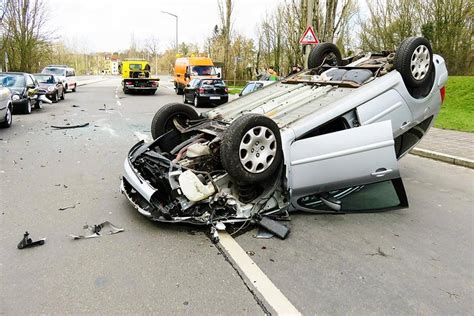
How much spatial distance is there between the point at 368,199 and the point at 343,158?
1016 mm

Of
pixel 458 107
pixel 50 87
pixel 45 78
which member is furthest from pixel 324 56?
pixel 45 78

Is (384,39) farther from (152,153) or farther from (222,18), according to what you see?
(152,153)

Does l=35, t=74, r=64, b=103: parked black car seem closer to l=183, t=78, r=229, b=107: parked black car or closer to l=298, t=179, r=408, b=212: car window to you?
l=183, t=78, r=229, b=107: parked black car

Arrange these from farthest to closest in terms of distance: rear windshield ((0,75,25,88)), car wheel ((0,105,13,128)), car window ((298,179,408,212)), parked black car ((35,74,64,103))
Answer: parked black car ((35,74,64,103)) < rear windshield ((0,75,25,88)) < car wheel ((0,105,13,128)) < car window ((298,179,408,212))

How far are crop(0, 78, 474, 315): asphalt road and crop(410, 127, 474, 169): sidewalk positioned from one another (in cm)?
206

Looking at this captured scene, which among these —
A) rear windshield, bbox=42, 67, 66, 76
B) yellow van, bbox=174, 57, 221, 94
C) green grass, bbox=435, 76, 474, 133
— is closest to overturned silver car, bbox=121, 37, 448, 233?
green grass, bbox=435, 76, 474, 133

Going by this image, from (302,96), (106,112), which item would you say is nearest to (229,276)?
(302,96)

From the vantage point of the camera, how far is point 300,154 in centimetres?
420

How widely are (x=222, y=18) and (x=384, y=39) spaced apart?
1288 centimetres

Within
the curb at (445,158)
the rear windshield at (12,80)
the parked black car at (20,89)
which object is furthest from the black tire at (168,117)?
the rear windshield at (12,80)

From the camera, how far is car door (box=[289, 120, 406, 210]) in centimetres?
423

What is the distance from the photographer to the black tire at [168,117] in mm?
5789

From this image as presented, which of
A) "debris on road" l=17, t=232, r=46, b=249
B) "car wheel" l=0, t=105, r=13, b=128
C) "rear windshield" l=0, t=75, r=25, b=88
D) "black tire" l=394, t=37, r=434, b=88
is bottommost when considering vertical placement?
"debris on road" l=17, t=232, r=46, b=249

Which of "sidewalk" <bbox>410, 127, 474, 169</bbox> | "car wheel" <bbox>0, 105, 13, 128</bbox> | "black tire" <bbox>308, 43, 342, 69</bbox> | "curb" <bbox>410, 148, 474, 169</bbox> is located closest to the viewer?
"black tire" <bbox>308, 43, 342, 69</bbox>
